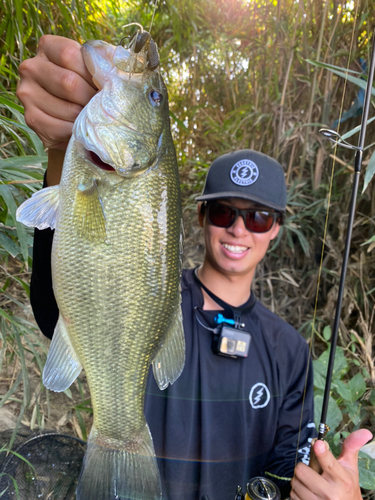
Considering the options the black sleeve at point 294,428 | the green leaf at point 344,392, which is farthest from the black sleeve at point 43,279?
the green leaf at point 344,392

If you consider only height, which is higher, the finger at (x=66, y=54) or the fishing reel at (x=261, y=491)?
the finger at (x=66, y=54)

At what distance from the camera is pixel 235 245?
5.74ft

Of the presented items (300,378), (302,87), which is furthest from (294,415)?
(302,87)

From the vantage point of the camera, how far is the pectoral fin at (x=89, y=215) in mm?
837

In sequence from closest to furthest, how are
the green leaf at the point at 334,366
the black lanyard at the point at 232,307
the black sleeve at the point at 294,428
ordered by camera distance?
the black sleeve at the point at 294,428
the black lanyard at the point at 232,307
the green leaf at the point at 334,366

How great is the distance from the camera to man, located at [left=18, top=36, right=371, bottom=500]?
1161 millimetres

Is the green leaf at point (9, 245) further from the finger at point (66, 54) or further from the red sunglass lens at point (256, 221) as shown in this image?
the red sunglass lens at point (256, 221)

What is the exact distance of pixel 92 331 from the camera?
34.0 inches

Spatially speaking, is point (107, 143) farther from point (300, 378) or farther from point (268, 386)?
point (300, 378)

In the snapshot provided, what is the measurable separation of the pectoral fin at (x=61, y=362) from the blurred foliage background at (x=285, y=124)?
102cm

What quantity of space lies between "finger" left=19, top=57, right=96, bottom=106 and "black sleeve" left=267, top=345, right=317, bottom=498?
1.47m

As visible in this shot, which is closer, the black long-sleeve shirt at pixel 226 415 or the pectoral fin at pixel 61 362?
the pectoral fin at pixel 61 362

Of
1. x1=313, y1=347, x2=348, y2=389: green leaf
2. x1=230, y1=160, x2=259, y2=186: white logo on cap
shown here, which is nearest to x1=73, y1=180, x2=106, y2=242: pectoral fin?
x1=230, y1=160, x2=259, y2=186: white logo on cap

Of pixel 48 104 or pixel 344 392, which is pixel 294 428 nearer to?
pixel 344 392
